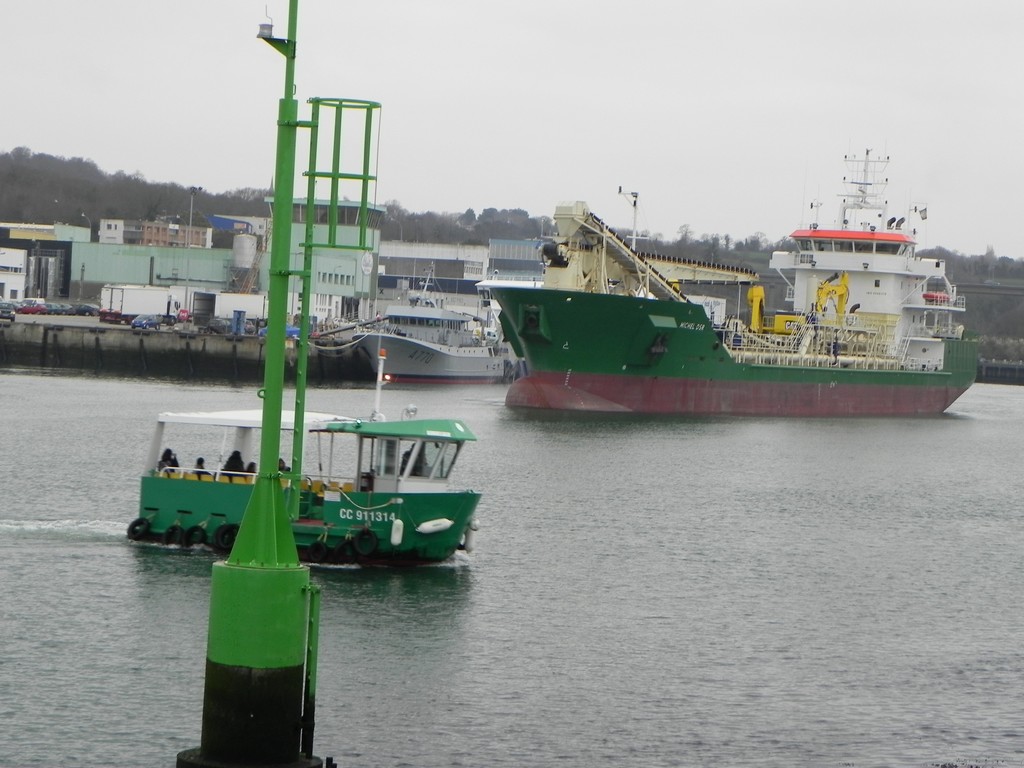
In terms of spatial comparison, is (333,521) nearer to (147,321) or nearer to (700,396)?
(700,396)

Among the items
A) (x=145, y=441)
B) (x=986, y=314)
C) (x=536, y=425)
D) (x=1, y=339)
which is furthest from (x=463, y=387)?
(x=986, y=314)

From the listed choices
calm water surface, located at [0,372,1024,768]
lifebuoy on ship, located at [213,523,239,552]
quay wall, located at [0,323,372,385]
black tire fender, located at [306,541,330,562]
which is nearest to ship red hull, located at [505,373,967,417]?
calm water surface, located at [0,372,1024,768]

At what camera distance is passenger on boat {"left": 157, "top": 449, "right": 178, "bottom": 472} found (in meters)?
22.1

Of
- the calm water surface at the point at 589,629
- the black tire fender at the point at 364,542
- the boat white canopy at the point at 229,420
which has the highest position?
the boat white canopy at the point at 229,420

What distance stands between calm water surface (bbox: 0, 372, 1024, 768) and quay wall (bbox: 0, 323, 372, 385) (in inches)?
1406

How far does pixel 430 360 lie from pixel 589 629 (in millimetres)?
56980

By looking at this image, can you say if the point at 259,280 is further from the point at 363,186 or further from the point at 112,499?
the point at 363,186

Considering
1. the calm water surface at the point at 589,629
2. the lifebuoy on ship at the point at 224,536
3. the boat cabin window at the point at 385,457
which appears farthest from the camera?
the lifebuoy on ship at the point at 224,536

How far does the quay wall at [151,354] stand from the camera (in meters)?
70.8

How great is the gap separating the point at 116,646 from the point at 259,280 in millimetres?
76881

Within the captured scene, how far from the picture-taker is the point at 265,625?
32.7ft

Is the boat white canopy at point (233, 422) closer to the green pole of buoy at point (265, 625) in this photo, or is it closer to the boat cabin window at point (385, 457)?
the boat cabin window at point (385, 457)

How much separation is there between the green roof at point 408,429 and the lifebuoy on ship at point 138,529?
3.04 metres

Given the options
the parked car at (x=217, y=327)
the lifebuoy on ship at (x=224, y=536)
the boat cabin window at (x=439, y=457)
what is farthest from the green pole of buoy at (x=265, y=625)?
the parked car at (x=217, y=327)
